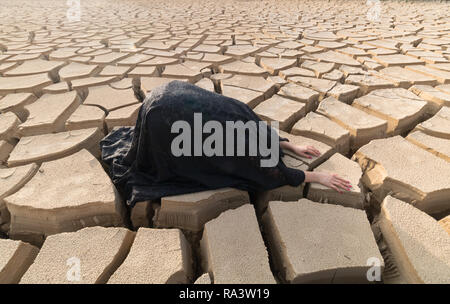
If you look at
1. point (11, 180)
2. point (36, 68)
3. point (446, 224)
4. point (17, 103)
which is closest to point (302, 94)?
point (446, 224)

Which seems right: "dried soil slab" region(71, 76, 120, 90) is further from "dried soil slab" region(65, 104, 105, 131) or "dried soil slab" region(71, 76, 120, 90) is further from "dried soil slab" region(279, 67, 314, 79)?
"dried soil slab" region(279, 67, 314, 79)

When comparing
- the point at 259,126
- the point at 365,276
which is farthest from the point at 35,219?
the point at 365,276

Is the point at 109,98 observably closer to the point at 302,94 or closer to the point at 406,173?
the point at 302,94

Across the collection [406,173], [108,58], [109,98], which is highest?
[108,58]

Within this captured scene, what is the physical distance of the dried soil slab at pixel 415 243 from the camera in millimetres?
780

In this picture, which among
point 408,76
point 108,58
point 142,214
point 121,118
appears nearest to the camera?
point 142,214

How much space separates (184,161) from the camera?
109cm

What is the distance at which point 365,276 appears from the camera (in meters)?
0.82

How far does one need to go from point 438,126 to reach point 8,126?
97.1 inches

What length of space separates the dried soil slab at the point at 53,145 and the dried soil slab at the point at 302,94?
128 centimetres

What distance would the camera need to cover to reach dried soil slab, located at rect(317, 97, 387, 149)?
1485 mm

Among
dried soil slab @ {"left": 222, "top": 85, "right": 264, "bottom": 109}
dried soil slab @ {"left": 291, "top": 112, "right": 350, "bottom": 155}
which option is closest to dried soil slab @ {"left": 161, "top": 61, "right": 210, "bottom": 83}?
dried soil slab @ {"left": 222, "top": 85, "right": 264, "bottom": 109}

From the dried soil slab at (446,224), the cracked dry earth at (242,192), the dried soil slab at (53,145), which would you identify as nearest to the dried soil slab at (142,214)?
the cracked dry earth at (242,192)
